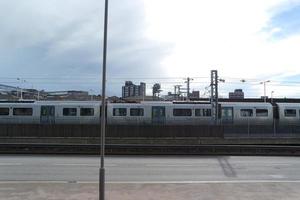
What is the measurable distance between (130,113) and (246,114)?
1308cm

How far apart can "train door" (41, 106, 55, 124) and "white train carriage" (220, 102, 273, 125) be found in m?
18.7

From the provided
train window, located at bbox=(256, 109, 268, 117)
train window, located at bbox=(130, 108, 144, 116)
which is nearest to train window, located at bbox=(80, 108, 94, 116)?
train window, located at bbox=(130, 108, 144, 116)

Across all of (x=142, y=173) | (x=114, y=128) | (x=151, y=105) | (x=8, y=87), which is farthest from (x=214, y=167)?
(x=8, y=87)

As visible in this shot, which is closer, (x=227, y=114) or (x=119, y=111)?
(x=119, y=111)

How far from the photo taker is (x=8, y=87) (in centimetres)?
10044

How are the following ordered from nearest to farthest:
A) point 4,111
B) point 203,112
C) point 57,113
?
point 57,113, point 203,112, point 4,111

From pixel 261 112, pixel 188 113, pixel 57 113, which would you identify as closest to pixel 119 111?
pixel 57 113

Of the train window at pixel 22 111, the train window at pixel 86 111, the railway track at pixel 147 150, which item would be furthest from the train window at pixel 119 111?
the railway track at pixel 147 150

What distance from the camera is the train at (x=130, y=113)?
52.3 m

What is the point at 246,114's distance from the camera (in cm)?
5381

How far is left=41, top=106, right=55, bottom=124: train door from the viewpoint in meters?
52.2

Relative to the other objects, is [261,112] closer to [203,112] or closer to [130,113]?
[203,112]

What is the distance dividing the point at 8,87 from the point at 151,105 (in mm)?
56470

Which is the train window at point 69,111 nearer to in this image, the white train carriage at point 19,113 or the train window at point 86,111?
the train window at point 86,111
